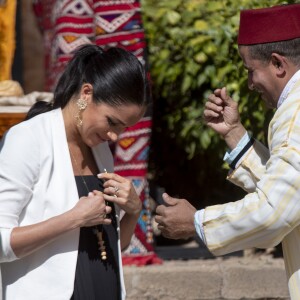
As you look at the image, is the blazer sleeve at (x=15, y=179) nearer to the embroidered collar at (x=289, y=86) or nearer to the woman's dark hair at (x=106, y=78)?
the woman's dark hair at (x=106, y=78)

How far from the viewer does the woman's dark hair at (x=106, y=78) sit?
3348 millimetres

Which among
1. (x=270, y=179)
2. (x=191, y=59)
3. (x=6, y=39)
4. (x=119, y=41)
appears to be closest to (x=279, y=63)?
(x=270, y=179)

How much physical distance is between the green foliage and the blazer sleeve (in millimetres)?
2886

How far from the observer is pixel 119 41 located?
5941 millimetres

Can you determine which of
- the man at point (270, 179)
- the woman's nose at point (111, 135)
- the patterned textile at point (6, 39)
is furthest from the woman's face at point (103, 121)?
the patterned textile at point (6, 39)

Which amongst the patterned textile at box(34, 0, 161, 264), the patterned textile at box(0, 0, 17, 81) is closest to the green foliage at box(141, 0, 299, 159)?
the patterned textile at box(34, 0, 161, 264)

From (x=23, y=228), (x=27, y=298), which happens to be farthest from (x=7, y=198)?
(x=27, y=298)

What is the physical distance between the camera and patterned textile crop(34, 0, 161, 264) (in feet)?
19.5

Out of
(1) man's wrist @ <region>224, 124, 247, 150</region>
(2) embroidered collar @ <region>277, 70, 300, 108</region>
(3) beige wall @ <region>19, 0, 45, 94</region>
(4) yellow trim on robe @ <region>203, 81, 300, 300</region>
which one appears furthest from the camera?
(3) beige wall @ <region>19, 0, 45, 94</region>

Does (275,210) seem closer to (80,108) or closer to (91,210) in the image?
(91,210)

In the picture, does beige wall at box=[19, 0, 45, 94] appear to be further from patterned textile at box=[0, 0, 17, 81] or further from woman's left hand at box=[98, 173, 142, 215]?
woman's left hand at box=[98, 173, 142, 215]

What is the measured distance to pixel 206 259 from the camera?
21.8ft

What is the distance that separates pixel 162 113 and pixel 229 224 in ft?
12.1

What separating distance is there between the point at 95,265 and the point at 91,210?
0.79 ft
